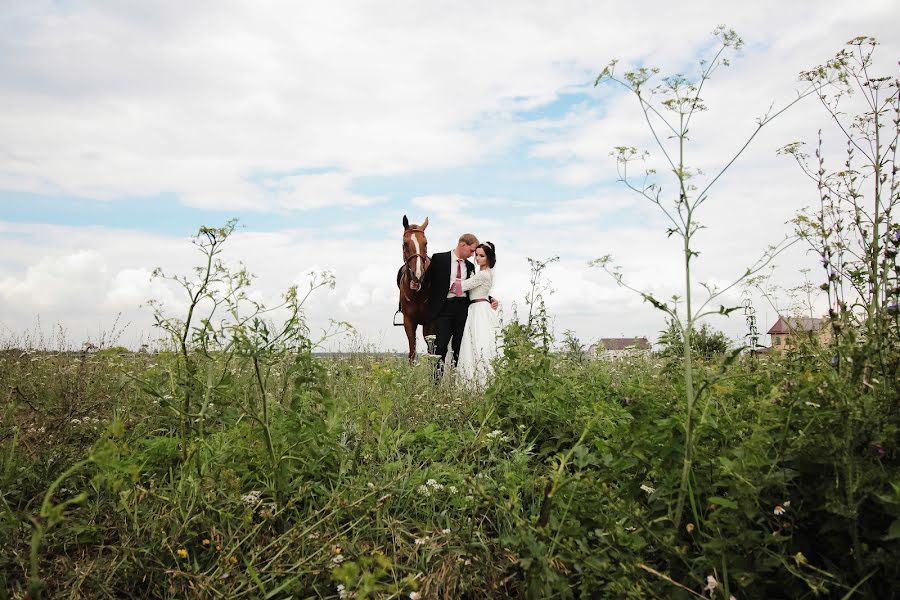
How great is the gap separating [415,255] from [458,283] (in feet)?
3.05

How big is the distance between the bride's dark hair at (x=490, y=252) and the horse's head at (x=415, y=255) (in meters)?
1.04

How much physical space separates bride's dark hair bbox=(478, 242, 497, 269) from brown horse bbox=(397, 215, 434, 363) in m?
1.06

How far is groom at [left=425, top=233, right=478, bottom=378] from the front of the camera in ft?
39.8

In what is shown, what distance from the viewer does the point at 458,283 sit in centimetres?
1205

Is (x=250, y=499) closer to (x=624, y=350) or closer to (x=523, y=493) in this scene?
(x=523, y=493)

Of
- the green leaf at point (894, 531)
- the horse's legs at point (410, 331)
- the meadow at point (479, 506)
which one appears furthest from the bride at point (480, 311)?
the green leaf at point (894, 531)

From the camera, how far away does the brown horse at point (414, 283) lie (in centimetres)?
1193

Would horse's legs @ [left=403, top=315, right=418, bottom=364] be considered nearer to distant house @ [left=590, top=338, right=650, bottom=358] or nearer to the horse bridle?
the horse bridle

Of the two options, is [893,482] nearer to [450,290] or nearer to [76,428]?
[76,428]

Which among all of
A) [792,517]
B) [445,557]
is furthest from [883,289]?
[445,557]

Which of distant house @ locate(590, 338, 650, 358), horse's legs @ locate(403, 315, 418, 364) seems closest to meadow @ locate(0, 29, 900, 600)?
distant house @ locate(590, 338, 650, 358)

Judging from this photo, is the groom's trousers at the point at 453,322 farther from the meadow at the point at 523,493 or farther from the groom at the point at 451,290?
the meadow at the point at 523,493

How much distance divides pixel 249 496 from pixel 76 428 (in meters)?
2.40

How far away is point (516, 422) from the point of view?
196 inches
